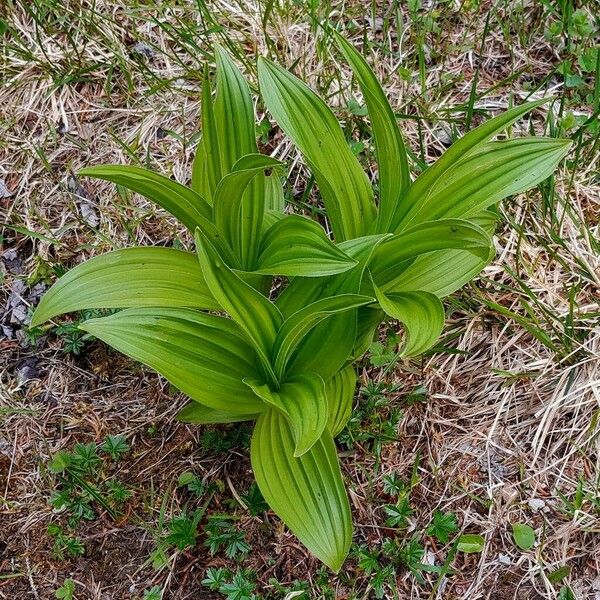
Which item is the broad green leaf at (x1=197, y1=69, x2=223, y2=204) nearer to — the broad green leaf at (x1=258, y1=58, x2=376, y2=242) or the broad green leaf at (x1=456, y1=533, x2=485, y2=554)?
the broad green leaf at (x1=258, y1=58, x2=376, y2=242)

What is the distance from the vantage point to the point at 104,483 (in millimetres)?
2090

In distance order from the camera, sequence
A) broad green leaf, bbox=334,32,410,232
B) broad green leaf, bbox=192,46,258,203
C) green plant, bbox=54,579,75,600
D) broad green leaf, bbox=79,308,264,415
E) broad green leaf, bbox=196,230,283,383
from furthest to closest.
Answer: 1. green plant, bbox=54,579,75,600
2. broad green leaf, bbox=192,46,258,203
3. broad green leaf, bbox=334,32,410,232
4. broad green leaf, bbox=79,308,264,415
5. broad green leaf, bbox=196,230,283,383

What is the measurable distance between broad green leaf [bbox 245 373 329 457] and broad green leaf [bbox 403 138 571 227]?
49 cm

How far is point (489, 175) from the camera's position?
1.78 m

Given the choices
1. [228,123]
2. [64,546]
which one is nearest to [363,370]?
[228,123]

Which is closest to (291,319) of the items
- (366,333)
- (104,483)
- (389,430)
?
(366,333)

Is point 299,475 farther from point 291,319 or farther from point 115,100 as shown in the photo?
point 115,100

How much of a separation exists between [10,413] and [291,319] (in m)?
1.13

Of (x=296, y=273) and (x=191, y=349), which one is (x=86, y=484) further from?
(x=296, y=273)

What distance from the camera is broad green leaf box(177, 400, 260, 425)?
1896 millimetres

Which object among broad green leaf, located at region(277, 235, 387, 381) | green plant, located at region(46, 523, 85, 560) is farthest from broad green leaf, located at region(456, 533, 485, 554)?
green plant, located at region(46, 523, 85, 560)

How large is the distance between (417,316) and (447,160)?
0.42 meters

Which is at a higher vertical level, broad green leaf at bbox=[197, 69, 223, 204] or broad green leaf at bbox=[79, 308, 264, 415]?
broad green leaf at bbox=[197, 69, 223, 204]

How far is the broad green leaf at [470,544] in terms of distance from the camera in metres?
1.92
